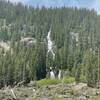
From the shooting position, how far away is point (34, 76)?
5876 inches

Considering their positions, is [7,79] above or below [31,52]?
below

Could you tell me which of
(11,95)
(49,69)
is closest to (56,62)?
(49,69)

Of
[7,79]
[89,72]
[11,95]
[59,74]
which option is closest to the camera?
[11,95]

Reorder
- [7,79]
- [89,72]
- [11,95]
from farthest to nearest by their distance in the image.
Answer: [7,79]
[89,72]
[11,95]

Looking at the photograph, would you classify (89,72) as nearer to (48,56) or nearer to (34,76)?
(34,76)

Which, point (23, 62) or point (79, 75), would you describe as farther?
point (23, 62)

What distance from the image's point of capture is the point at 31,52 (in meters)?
171

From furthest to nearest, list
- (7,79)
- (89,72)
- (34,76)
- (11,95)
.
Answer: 1. (34,76)
2. (7,79)
3. (89,72)
4. (11,95)

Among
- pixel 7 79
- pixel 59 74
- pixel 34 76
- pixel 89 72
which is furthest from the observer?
pixel 59 74

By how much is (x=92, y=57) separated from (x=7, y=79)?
34.7m

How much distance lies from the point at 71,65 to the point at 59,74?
7.61m

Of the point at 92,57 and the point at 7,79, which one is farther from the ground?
the point at 92,57

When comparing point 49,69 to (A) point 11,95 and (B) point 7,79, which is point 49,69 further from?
(A) point 11,95

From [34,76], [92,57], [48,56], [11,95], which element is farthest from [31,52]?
[11,95]
